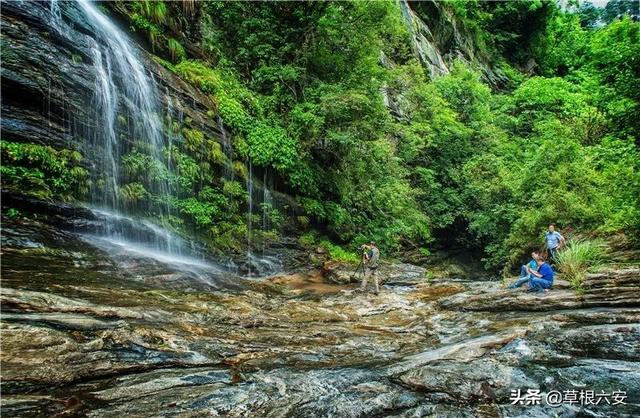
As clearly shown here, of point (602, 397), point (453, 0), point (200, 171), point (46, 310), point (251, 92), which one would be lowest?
point (602, 397)

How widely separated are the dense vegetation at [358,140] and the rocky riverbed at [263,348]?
380 centimetres

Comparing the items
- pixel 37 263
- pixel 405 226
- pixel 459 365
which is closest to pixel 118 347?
pixel 37 263

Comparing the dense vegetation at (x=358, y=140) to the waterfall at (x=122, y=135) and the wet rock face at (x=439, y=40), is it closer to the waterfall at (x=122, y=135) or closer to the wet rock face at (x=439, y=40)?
the waterfall at (x=122, y=135)

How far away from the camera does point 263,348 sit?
5.77 meters

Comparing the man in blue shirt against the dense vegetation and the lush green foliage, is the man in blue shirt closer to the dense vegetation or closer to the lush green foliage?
the dense vegetation

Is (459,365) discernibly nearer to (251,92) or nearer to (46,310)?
(46,310)

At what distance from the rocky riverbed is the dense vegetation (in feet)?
12.5

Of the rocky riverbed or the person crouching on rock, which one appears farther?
the person crouching on rock

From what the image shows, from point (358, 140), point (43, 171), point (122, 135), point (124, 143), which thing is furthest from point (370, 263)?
point (43, 171)

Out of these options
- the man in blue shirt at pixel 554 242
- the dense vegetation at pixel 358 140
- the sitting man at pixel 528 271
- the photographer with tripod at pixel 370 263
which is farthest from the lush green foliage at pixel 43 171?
the man in blue shirt at pixel 554 242

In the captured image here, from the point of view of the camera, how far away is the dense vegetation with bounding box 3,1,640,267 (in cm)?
1320

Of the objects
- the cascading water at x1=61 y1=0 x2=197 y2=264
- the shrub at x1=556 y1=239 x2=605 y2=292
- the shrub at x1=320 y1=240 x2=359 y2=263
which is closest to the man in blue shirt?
the shrub at x1=556 y1=239 x2=605 y2=292

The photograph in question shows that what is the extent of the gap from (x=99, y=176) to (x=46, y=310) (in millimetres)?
6170

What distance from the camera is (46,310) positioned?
5.12m
